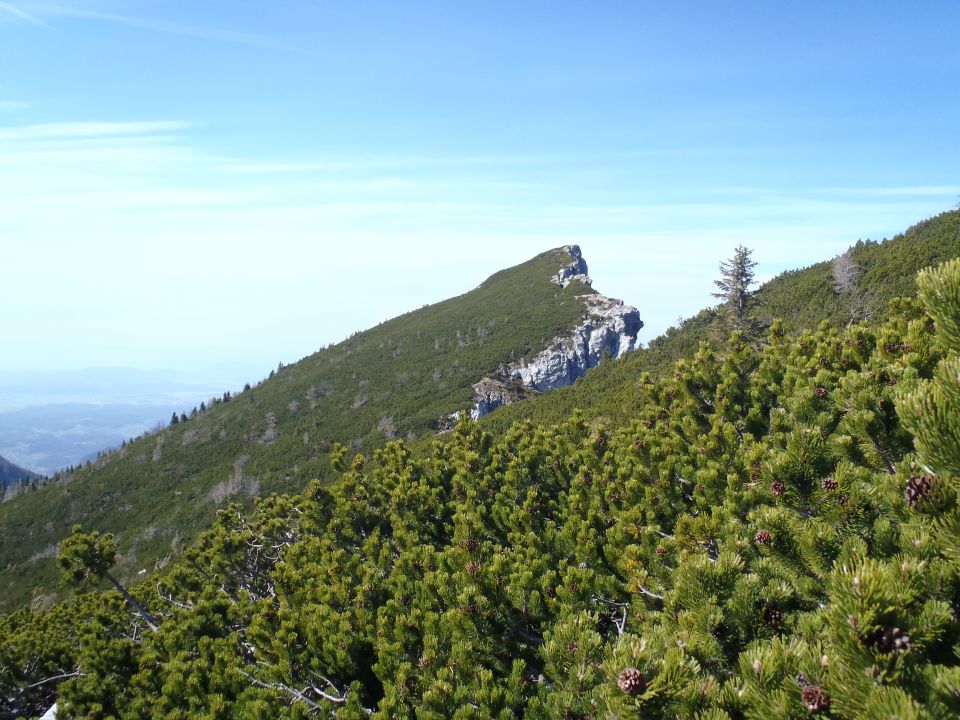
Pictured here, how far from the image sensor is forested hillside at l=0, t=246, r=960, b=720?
229cm

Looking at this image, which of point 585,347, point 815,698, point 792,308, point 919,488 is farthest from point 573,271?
point 815,698

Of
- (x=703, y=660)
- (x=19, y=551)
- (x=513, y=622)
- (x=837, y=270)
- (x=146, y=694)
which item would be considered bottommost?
(x=19, y=551)

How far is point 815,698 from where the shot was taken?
232 cm

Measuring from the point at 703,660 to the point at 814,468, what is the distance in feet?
6.45

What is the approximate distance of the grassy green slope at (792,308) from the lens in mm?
43000

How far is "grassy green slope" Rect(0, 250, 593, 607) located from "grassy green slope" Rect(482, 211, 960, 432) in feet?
91.4

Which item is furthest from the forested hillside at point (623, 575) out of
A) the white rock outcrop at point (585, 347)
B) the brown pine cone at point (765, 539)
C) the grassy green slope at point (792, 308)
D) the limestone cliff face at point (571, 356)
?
the white rock outcrop at point (585, 347)

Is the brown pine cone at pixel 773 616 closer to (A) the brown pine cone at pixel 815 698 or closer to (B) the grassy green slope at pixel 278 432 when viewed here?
(A) the brown pine cone at pixel 815 698

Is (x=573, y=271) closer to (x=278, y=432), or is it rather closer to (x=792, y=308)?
(x=278, y=432)

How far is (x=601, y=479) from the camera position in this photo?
374 inches

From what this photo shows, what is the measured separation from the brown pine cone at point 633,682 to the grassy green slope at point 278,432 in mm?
68017

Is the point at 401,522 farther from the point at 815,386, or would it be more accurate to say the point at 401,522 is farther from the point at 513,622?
the point at 815,386

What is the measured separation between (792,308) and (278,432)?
7647 centimetres

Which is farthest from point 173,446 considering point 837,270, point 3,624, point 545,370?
point 837,270
